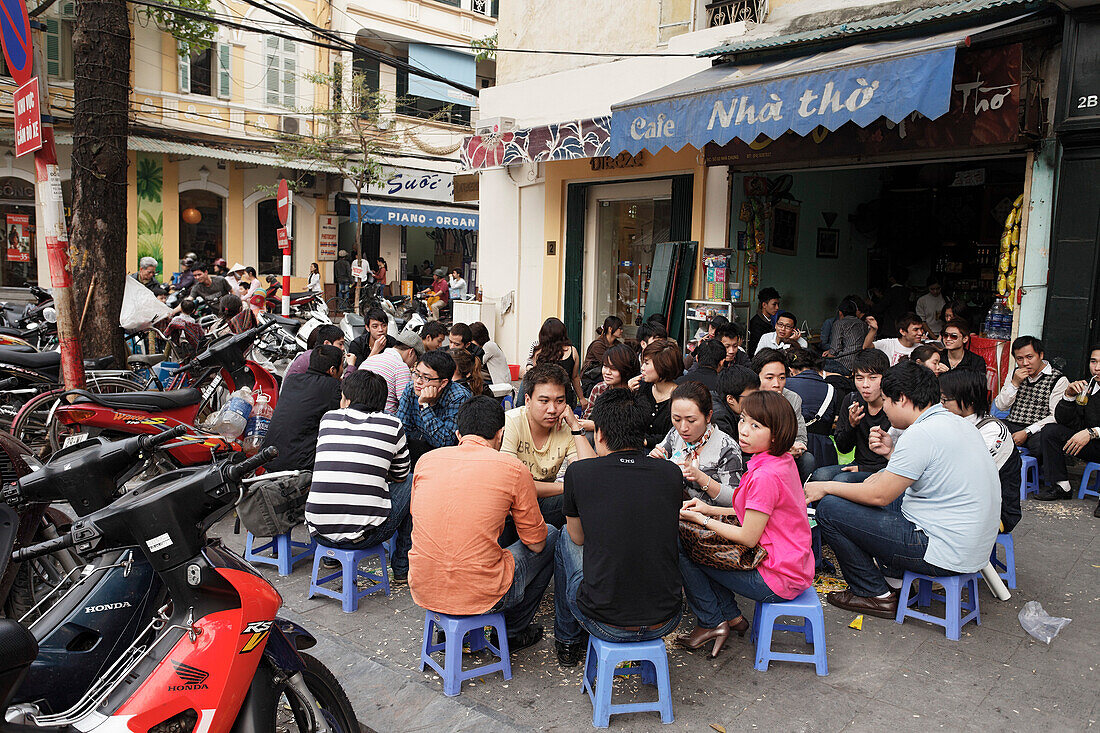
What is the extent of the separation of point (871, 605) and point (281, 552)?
348 centimetres

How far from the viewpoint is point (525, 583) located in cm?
369

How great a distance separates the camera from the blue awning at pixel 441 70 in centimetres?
2298

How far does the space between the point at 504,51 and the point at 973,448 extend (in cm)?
1005

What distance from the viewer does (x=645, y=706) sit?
327cm

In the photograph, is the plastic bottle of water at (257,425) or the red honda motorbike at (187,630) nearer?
the red honda motorbike at (187,630)

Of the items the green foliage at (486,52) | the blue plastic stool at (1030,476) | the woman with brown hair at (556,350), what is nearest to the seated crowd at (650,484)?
the woman with brown hair at (556,350)

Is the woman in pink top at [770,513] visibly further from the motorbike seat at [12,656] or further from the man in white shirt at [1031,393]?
the man in white shirt at [1031,393]

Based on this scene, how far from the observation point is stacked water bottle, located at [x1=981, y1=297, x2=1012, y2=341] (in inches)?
287

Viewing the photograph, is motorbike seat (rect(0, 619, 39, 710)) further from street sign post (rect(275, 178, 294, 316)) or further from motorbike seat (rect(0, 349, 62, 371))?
street sign post (rect(275, 178, 294, 316))

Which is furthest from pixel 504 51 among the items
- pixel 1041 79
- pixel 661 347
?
pixel 661 347

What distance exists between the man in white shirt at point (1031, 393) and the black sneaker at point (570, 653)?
15.1 ft

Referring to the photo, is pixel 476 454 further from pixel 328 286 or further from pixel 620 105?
pixel 328 286

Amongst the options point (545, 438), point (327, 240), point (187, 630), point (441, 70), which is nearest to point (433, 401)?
point (545, 438)

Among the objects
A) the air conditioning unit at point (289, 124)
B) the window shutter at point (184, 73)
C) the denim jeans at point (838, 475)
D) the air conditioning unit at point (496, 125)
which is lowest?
the denim jeans at point (838, 475)
